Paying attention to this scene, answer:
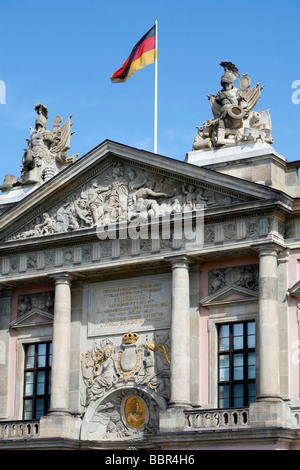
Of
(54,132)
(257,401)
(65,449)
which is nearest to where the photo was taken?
(257,401)

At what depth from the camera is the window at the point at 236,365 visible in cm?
3341

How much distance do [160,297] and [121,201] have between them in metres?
3.36

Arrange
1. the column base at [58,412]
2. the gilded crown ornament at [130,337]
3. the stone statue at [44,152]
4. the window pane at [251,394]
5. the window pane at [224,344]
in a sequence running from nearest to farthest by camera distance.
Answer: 1. the window pane at [251,394]
2. the window pane at [224,344]
3. the column base at [58,412]
4. the gilded crown ornament at [130,337]
5. the stone statue at [44,152]

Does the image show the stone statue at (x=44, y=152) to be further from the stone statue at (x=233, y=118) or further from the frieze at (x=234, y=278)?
the frieze at (x=234, y=278)

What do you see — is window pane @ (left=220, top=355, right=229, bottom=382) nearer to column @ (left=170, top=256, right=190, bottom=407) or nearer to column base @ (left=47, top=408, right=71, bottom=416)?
column @ (left=170, top=256, right=190, bottom=407)

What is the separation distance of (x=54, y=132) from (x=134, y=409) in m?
11.2

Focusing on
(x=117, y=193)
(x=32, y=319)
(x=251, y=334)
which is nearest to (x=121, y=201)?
(x=117, y=193)

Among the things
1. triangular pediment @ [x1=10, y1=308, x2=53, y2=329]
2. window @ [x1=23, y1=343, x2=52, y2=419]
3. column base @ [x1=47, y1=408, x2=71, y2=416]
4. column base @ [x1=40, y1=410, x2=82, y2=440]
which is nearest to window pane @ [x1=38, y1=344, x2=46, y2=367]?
window @ [x1=23, y1=343, x2=52, y2=419]

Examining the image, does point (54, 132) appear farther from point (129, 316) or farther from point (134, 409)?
point (134, 409)

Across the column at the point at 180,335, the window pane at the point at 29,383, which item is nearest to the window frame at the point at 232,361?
the column at the point at 180,335

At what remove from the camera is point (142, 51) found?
3903 centimetres

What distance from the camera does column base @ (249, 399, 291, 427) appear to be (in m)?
31.3

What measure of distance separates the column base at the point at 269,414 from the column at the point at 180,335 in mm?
2510
